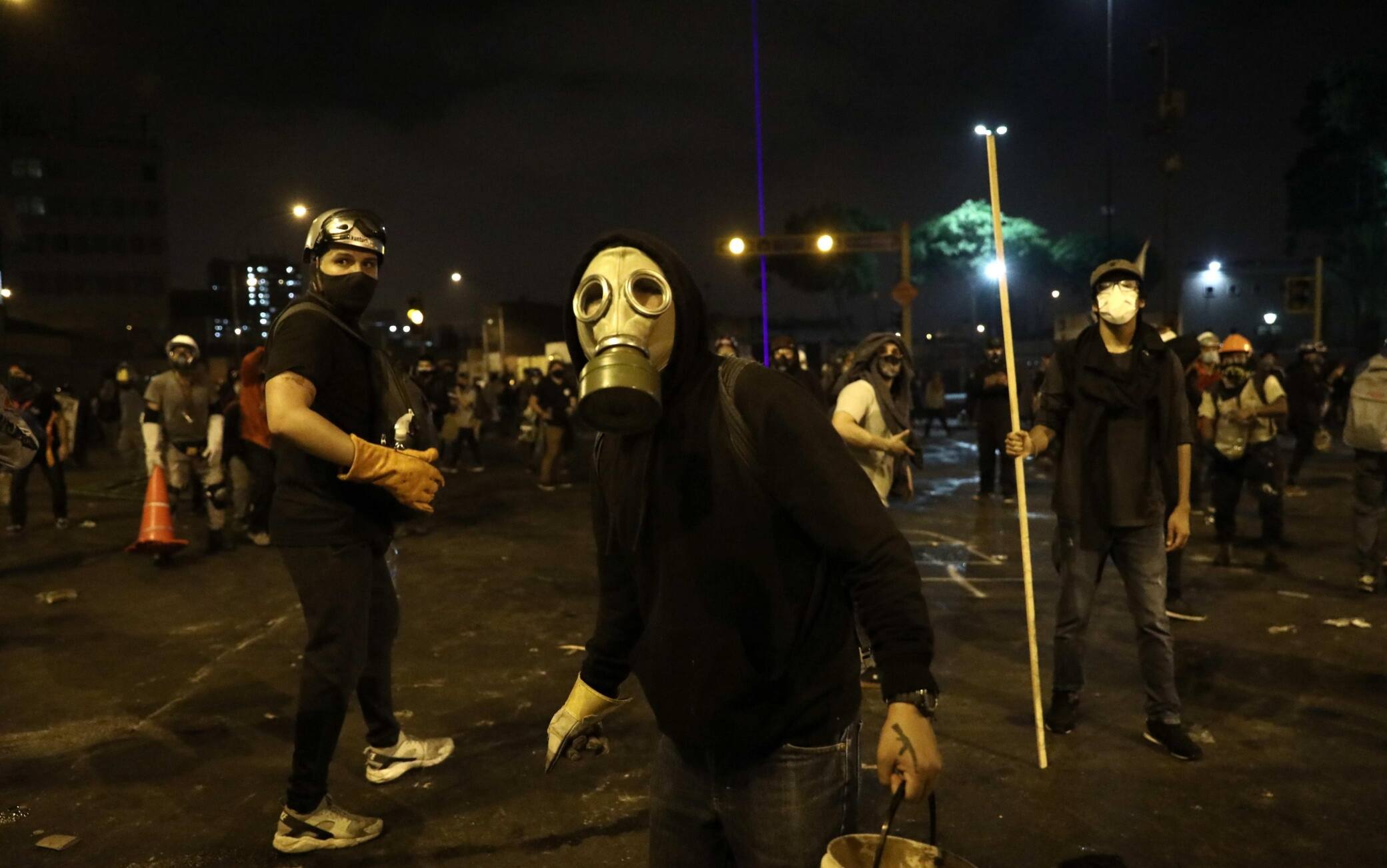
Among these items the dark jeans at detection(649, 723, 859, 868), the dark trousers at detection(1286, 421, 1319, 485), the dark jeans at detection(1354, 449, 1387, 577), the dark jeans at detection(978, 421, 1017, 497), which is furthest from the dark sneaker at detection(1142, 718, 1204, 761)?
the dark trousers at detection(1286, 421, 1319, 485)

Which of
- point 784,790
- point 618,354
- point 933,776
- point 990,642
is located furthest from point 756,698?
point 990,642

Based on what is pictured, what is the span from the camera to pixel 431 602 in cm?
779

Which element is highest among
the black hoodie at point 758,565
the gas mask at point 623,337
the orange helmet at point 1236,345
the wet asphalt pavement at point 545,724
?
the orange helmet at point 1236,345

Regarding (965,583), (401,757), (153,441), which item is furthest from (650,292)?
(153,441)

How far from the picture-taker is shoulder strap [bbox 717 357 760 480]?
1961 mm

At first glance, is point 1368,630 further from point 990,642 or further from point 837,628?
point 837,628

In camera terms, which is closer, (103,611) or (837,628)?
(837,628)

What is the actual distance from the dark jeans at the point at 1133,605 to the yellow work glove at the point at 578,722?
297 cm

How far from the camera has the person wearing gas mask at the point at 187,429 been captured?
31.8ft

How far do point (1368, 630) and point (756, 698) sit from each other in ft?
20.7

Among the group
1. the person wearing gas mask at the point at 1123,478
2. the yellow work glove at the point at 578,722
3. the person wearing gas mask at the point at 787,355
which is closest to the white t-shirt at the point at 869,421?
the person wearing gas mask at the point at 1123,478

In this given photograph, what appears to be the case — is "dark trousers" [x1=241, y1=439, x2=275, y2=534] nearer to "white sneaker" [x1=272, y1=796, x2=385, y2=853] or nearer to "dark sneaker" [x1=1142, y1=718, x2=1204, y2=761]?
"white sneaker" [x1=272, y1=796, x2=385, y2=853]

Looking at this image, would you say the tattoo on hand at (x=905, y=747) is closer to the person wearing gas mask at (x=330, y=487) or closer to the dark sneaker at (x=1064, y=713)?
the person wearing gas mask at (x=330, y=487)

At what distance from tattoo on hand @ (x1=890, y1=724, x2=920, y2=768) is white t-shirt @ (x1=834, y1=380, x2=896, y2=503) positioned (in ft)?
12.3
